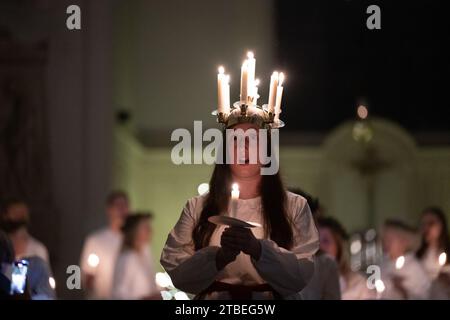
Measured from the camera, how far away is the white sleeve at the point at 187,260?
23.4ft

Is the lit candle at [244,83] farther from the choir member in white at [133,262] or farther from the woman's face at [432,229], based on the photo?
the choir member in white at [133,262]

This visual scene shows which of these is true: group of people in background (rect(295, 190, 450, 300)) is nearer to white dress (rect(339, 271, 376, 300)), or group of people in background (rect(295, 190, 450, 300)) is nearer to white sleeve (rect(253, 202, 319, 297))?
white dress (rect(339, 271, 376, 300))

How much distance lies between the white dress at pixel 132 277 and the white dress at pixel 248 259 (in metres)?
6.41

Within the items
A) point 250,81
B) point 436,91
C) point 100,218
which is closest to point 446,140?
point 436,91

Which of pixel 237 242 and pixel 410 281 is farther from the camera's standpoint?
pixel 410 281

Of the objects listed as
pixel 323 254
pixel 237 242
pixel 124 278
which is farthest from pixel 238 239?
pixel 124 278

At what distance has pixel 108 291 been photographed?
14555 millimetres

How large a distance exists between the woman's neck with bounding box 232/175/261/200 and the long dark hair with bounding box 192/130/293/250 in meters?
0.02

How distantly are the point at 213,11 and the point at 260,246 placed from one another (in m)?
13.0

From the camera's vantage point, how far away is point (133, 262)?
14.1 metres

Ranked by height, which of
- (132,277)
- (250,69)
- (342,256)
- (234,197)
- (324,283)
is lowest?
(132,277)

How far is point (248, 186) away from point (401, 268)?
18.2 ft

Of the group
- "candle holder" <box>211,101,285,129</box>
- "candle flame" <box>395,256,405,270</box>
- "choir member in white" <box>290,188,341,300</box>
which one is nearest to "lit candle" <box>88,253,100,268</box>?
"candle flame" <box>395,256,405,270</box>

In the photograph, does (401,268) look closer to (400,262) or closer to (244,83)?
(400,262)
